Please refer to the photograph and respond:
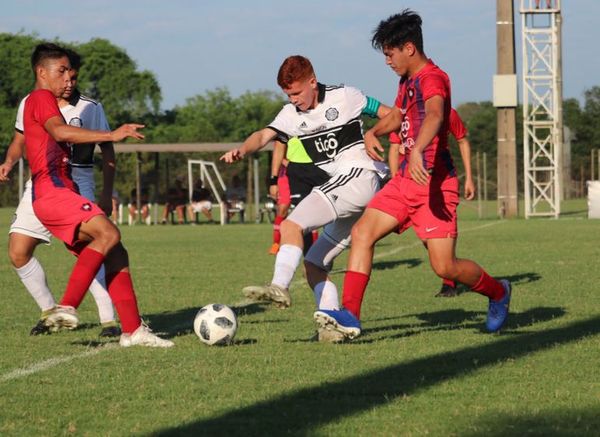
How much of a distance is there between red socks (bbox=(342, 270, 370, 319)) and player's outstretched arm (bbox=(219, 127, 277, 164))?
1.07 m

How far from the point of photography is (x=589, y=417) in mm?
5086

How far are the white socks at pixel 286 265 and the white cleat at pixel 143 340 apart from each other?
855mm

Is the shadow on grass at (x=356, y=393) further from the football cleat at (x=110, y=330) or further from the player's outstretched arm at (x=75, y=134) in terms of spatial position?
the football cleat at (x=110, y=330)

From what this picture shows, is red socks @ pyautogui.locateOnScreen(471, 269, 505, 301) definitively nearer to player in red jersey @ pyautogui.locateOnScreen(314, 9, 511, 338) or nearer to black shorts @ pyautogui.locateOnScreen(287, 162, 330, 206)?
player in red jersey @ pyautogui.locateOnScreen(314, 9, 511, 338)

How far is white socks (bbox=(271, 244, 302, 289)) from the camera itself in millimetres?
8172

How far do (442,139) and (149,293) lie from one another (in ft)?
17.2

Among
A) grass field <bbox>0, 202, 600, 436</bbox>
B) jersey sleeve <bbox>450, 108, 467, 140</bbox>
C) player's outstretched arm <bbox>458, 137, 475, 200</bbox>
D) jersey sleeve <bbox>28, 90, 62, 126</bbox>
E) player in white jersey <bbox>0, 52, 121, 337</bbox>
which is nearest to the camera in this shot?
grass field <bbox>0, 202, 600, 436</bbox>

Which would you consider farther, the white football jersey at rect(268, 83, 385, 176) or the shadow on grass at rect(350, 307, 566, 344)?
the white football jersey at rect(268, 83, 385, 176)

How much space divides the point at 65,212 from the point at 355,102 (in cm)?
222

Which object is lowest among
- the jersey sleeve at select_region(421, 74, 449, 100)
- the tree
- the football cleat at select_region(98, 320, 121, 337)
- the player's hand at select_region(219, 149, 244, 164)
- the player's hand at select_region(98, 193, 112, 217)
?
the football cleat at select_region(98, 320, 121, 337)

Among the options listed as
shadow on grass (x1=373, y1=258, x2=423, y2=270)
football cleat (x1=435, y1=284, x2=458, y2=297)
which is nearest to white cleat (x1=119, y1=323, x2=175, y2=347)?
football cleat (x1=435, y1=284, x2=458, y2=297)

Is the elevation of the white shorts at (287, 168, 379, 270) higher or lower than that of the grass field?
higher

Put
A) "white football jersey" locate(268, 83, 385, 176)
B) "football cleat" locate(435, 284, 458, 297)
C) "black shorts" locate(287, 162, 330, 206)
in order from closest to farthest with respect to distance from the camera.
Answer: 1. "white football jersey" locate(268, 83, 385, 176)
2. "black shorts" locate(287, 162, 330, 206)
3. "football cleat" locate(435, 284, 458, 297)

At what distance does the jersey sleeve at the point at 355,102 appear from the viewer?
8.68 m
